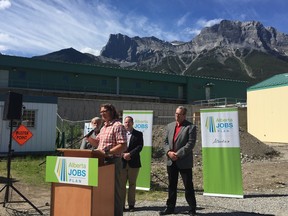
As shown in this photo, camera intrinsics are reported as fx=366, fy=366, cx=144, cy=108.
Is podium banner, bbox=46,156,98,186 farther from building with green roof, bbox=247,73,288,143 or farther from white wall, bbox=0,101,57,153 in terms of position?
building with green roof, bbox=247,73,288,143

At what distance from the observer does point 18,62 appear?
43.4m

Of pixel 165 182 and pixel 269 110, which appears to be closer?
pixel 165 182

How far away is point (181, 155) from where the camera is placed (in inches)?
266

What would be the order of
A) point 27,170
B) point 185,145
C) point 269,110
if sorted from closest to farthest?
point 185,145, point 27,170, point 269,110

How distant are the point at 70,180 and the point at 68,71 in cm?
4286

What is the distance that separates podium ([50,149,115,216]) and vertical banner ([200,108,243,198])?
4.14 m

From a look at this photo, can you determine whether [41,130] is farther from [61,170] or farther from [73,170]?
[73,170]

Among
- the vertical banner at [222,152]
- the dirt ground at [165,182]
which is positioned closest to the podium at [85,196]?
the dirt ground at [165,182]

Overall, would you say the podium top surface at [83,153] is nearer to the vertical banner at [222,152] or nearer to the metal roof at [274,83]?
the vertical banner at [222,152]

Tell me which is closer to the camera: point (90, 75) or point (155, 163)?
point (155, 163)

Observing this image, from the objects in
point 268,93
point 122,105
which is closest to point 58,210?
point 122,105

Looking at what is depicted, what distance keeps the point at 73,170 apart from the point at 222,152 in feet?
15.9

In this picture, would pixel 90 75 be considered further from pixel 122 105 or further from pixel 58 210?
pixel 58 210

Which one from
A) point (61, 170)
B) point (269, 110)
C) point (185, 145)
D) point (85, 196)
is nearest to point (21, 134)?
point (185, 145)
